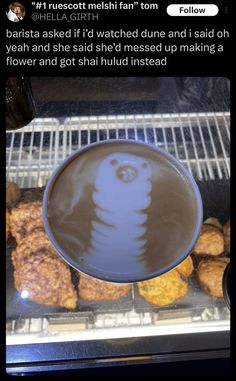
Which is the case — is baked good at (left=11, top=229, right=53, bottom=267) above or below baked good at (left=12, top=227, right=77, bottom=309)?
above

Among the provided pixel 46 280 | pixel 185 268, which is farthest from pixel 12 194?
pixel 185 268

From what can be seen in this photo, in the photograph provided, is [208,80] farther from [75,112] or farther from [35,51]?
[35,51]

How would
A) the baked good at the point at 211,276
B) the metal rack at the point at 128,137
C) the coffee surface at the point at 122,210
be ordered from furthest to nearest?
the metal rack at the point at 128,137, the baked good at the point at 211,276, the coffee surface at the point at 122,210

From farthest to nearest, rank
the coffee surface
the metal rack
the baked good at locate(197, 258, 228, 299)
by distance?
the metal rack → the baked good at locate(197, 258, 228, 299) → the coffee surface

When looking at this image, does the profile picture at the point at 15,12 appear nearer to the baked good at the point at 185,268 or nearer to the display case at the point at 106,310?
the display case at the point at 106,310

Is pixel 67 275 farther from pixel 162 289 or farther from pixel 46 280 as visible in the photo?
pixel 162 289

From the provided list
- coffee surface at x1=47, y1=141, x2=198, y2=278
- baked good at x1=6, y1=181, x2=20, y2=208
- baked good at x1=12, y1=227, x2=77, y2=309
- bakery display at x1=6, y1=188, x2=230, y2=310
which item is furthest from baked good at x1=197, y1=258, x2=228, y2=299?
baked good at x1=6, y1=181, x2=20, y2=208

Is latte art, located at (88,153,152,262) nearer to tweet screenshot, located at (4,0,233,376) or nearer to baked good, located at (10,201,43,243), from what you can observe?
tweet screenshot, located at (4,0,233,376)

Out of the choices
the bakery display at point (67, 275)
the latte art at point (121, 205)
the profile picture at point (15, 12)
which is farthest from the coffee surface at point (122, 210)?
the profile picture at point (15, 12)
